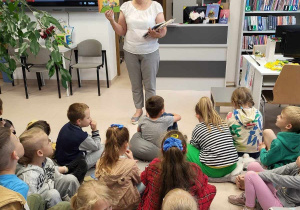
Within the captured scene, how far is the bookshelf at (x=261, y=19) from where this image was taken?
4.66m

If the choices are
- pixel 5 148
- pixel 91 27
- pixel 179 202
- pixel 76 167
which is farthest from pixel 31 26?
pixel 91 27

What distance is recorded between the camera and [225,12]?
174 inches

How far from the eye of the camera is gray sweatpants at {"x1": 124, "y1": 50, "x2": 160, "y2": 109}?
134 inches

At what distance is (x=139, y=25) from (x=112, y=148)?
1.79 m

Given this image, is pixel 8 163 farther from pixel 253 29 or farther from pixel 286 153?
pixel 253 29

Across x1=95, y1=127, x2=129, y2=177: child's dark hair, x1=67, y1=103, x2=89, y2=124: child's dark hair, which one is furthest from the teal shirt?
x1=67, y1=103, x2=89, y2=124: child's dark hair

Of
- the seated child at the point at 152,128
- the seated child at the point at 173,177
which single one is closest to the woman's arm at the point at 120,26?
the seated child at the point at 152,128

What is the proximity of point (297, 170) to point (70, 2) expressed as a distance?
13.0ft

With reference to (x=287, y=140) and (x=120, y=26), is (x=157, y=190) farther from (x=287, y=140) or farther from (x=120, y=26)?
(x=120, y=26)

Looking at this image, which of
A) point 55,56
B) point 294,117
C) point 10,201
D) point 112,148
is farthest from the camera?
point 294,117

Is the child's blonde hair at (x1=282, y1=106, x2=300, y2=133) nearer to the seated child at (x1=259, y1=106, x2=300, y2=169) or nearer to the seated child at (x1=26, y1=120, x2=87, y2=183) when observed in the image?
the seated child at (x1=259, y1=106, x2=300, y2=169)

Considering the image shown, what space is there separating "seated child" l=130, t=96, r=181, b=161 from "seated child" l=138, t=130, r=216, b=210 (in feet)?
2.40

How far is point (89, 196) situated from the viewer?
136cm

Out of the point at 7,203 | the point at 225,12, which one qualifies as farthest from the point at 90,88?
the point at 7,203
